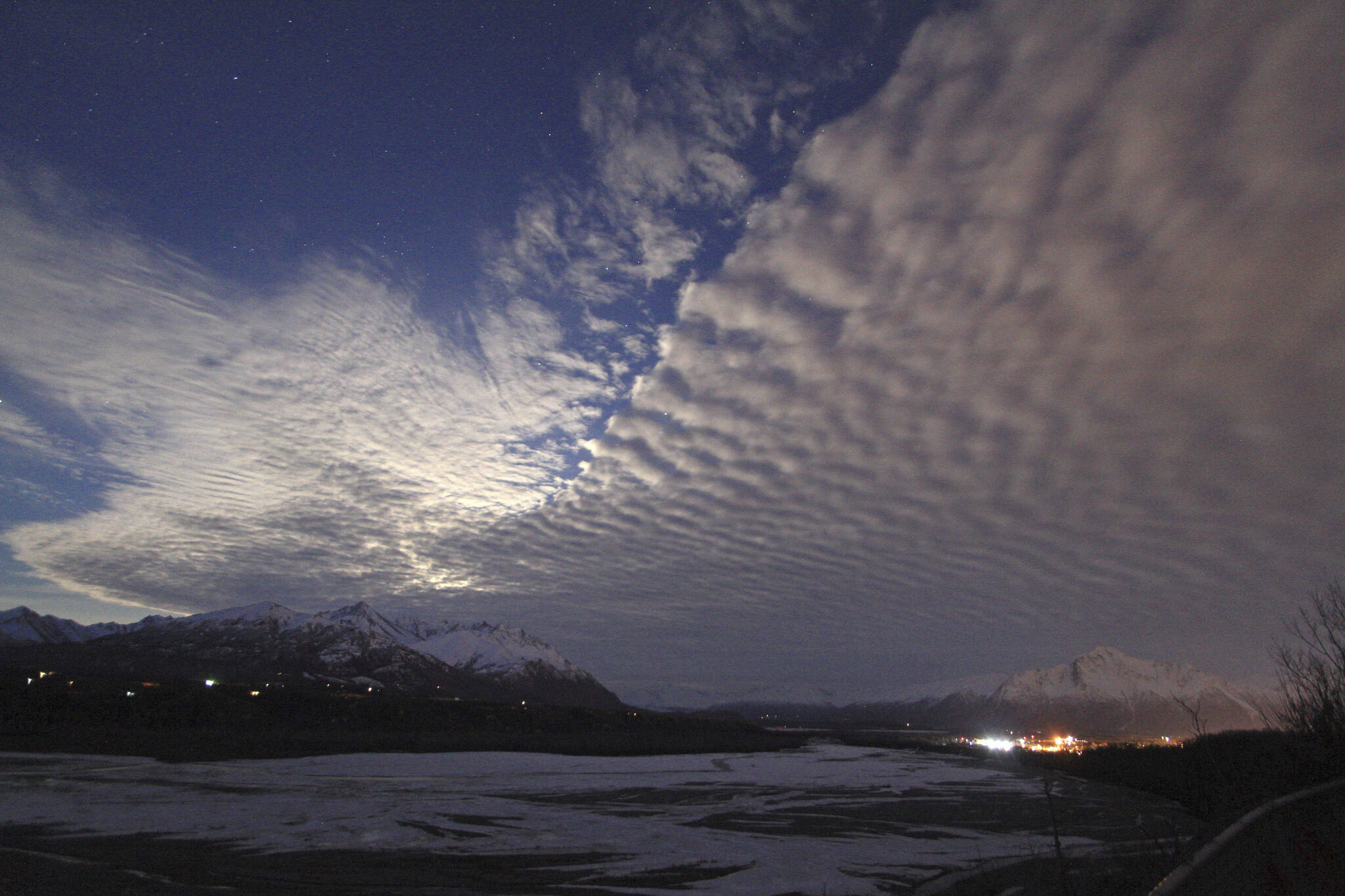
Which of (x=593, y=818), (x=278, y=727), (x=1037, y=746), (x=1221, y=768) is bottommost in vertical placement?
(x=593, y=818)

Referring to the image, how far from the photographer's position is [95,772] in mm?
33188

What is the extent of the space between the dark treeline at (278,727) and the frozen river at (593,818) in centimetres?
1219

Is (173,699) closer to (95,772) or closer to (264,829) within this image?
(95,772)

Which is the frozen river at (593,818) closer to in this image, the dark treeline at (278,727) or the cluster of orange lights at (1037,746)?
the dark treeline at (278,727)

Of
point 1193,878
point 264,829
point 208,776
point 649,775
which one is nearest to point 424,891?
point 264,829

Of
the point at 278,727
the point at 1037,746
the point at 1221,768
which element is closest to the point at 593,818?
the point at 1221,768

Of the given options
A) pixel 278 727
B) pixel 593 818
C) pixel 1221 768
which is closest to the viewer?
pixel 593 818

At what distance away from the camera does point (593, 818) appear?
24.0 metres

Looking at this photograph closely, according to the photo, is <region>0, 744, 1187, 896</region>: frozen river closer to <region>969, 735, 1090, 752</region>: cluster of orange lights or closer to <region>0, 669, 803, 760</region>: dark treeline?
<region>0, 669, 803, 760</region>: dark treeline

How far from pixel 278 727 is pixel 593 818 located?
67085mm

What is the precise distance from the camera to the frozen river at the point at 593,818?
16594 millimetres

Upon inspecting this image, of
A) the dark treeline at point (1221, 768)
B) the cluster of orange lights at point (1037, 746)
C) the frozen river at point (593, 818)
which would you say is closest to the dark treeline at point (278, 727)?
the frozen river at point (593, 818)

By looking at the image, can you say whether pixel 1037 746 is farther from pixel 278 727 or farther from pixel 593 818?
pixel 593 818

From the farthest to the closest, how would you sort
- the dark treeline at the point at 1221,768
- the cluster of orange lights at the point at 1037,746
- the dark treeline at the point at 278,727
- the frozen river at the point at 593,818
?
the cluster of orange lights at the point at 1037,746 < the dark treeline at the point at 278,727 < the dark treeline at the point at 1221,768 < the frozen river at the point at 593,818
